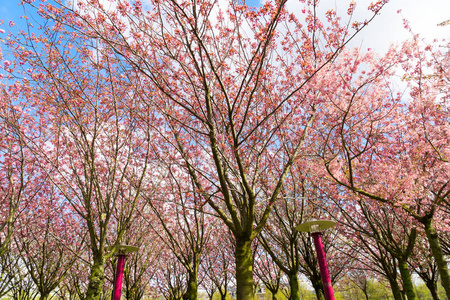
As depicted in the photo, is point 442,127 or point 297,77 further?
point 297,77

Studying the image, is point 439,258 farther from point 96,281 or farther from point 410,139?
point 96,281

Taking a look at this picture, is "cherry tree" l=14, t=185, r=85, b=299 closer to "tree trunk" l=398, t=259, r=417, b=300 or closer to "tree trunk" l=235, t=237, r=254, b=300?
"tree trunk" l=235, t=237, r=254, b=300

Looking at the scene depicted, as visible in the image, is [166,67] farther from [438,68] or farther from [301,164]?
[438,68]

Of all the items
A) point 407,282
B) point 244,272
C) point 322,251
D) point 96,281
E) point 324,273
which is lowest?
point 407,282

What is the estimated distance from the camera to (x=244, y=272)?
5645 millimetres

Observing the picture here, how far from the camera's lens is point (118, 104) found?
28.8ft

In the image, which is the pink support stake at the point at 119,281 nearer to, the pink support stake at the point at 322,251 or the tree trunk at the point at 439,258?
the pink support stake at the point at 322,251

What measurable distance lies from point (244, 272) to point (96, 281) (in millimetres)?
4015

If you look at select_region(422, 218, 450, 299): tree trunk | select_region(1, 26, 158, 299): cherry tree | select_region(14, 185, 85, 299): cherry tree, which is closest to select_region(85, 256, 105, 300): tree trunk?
select_region(1, 26, 158, 299): cherry tree

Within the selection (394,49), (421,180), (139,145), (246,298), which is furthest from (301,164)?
(139,145)

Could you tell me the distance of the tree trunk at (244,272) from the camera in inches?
215

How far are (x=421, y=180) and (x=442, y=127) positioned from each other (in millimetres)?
1582

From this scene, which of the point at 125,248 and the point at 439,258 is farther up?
the point at 125,248

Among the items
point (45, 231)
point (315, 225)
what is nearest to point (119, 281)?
point (45, 231)
